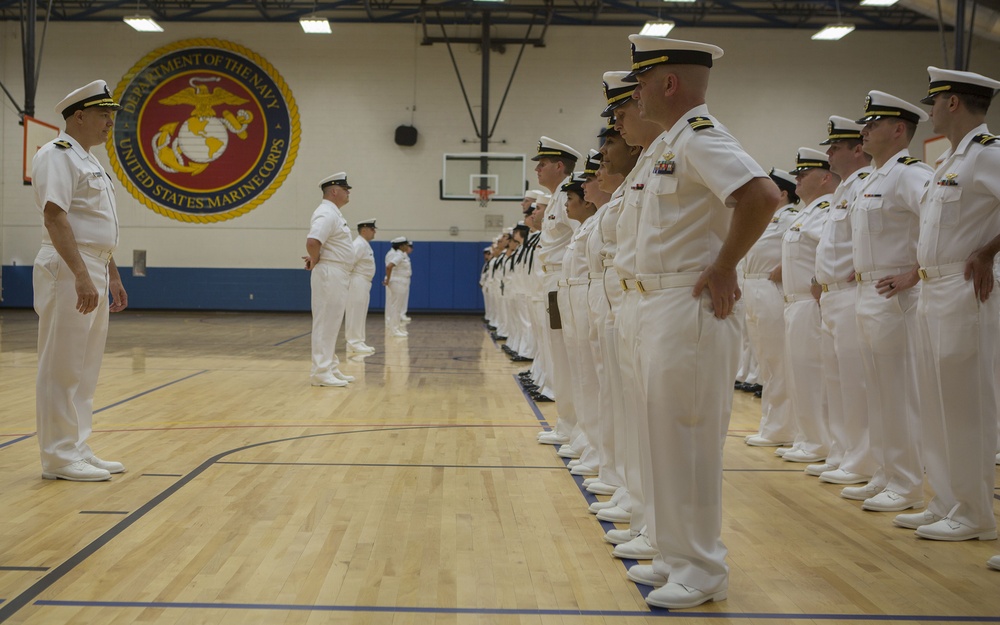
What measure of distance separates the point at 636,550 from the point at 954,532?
135 cm

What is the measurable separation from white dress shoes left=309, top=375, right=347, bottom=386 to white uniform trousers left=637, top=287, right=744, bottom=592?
20.2 ft

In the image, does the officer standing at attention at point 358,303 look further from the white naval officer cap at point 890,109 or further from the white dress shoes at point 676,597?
the white dress shoes at point 676,597

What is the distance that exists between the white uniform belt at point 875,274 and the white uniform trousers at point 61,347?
3784mm

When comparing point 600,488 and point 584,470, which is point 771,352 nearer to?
point 584,470

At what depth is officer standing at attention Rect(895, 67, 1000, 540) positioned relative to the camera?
11.6 feet

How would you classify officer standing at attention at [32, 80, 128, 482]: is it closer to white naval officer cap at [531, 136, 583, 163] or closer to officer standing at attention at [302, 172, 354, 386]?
white naval officer cap at [531, 136, 583, 163]

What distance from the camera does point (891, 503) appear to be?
407cm

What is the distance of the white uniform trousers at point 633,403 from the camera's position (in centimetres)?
294

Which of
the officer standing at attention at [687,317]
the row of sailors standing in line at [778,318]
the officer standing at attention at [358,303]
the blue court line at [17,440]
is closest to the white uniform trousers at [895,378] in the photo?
the row of sailors standing in line at [778,318]

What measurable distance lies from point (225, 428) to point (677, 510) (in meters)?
4.14

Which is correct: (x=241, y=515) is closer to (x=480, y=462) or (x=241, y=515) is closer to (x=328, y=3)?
(x=480, y=462)

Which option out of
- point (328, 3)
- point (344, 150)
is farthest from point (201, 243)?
point (328, 3)

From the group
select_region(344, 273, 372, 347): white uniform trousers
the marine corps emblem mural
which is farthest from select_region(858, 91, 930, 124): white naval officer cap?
the marine corps emblem mural

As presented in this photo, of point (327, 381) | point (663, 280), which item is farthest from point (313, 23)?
point (663, 280)
